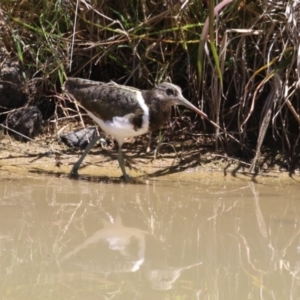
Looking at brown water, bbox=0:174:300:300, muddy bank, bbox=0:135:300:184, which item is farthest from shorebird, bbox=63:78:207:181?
brown water, bbox=0:174:300:300

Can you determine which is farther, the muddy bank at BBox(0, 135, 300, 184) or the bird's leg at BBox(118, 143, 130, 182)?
the muddy bank at BBox(0, 135, 300, 184)

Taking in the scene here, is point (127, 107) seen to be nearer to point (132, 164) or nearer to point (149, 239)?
point (132, 164)

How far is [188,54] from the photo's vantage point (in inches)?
260

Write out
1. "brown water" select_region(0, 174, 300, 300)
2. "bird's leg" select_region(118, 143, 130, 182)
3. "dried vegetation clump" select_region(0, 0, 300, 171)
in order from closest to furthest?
"brown water" select_region(0, 174, 300, 300) < "bird's leg" select_region(118, 143, 130, 182) < "dried vegetation clump" select_region(0, 0, 300, 171)

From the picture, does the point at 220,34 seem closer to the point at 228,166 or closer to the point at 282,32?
the point at 282,32

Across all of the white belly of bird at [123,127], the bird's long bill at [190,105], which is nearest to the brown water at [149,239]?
the white belly of bird at [123,127]

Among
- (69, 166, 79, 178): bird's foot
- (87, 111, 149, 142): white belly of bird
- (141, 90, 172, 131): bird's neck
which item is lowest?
(69, 166, 79, 178): bird's foot

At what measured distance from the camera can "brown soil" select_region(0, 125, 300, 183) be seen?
6.36 meters

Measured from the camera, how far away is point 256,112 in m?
6.80

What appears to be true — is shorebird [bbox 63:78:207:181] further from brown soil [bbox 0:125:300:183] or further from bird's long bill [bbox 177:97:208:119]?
brown soil [bbox 0:125:300:183]

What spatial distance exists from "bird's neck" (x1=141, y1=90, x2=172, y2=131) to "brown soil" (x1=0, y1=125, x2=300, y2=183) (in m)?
0.43

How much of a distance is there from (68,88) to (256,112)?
1697 millimetres

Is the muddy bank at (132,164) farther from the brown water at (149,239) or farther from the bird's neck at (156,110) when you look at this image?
the bird's neck at (156,110)

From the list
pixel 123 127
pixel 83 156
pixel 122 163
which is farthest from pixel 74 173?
pixel 123 127
